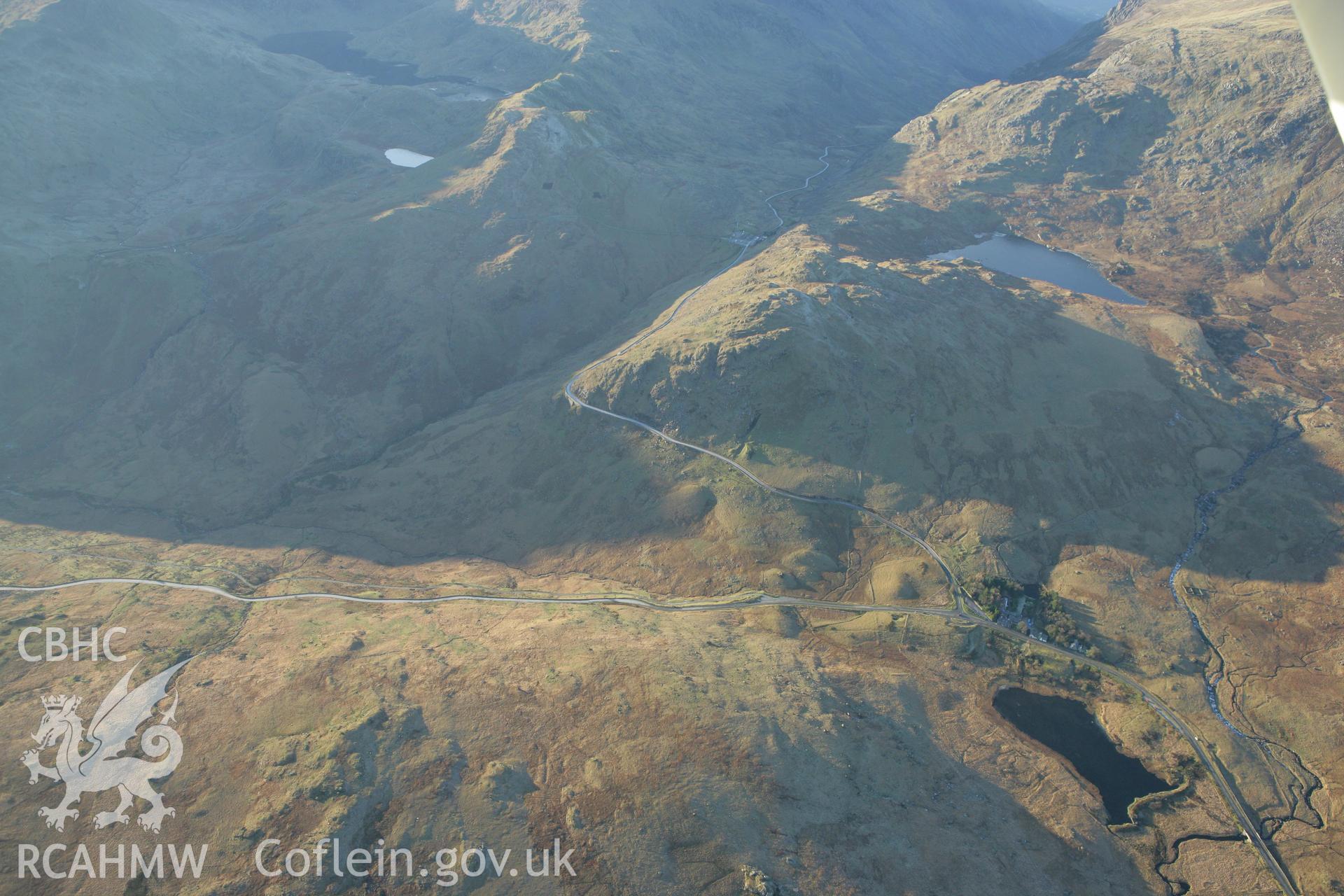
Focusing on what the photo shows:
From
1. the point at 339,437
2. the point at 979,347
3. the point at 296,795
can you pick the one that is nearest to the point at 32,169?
the point at 339,437

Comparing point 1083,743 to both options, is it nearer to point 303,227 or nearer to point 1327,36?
point 1327,36

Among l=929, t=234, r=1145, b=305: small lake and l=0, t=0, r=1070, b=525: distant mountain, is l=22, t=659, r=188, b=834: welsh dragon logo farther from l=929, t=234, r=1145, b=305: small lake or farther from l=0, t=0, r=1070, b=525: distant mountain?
l=929, t=234, r=1145, b=305: small lake

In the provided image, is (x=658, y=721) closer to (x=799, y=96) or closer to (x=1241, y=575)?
(x=1241, y=575)

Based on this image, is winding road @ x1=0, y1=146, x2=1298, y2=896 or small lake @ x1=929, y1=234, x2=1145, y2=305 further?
small lake @ x1=929, y1=234, x2=1145, y2=305

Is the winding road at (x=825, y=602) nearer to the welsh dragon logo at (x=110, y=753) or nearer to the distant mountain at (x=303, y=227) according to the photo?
the welsh dragon logo at (x=110, y=753)

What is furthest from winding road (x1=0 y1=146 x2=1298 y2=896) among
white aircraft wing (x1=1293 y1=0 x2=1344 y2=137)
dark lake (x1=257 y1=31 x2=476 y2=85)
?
dark lake (x1=257 y1=31 x2=476 y2=85)

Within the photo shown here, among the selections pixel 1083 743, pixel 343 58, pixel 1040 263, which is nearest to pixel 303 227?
pixel 1083 743

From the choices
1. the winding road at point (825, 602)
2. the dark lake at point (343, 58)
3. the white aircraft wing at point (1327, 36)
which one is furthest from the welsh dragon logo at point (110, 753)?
the dark lake at point (343, 58)
